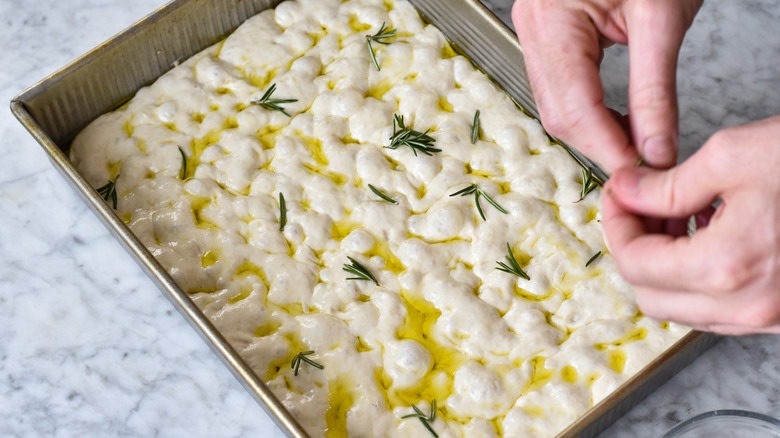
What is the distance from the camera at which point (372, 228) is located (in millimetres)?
Answer: 1027

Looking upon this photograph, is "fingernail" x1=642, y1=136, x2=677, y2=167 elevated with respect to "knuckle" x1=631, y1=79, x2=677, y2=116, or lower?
lower

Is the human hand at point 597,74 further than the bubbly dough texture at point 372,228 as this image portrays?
No

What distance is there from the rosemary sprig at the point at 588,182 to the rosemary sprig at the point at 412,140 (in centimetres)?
17

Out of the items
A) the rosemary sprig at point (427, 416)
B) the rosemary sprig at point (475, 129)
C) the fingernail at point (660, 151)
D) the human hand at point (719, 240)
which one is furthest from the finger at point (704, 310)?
the rosemary sprig at point (475, 129)

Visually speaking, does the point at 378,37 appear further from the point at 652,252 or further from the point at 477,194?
the point at 652,252

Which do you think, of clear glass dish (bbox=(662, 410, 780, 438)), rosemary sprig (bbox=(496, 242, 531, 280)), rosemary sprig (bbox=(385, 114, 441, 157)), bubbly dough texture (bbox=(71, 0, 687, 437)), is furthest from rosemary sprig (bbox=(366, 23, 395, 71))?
clear glass dish (bbox=(662, 410, 780, 438))

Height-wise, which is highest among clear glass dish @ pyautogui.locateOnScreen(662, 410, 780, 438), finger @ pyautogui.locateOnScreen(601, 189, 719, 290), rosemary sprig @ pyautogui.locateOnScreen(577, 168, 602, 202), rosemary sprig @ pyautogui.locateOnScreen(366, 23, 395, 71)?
finger @ pyautogui.locateOnScreen(601, 189, 719, 290)

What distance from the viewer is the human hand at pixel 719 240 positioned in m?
0.69

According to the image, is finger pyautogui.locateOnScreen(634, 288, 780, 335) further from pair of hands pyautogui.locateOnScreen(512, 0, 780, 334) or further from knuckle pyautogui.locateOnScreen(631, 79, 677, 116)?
knuckle pyautogui.locateOnScreen(631, 79, 677, 116)

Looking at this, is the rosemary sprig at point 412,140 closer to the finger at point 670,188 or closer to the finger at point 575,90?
the finger at point 575,90

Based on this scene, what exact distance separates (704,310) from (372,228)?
1.34 ft

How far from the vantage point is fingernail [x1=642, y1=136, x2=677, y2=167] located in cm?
80

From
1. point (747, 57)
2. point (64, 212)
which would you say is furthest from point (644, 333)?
point (64, 212)

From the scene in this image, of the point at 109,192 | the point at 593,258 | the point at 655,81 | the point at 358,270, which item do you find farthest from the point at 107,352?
the point at 655,81
